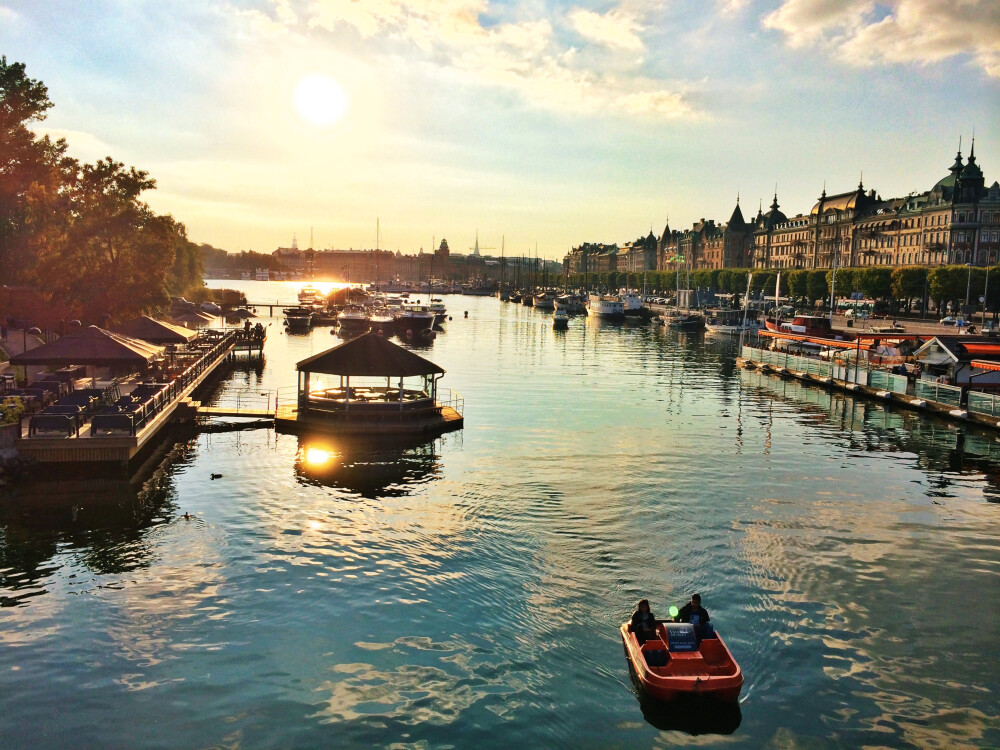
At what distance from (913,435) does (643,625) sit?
34611 millimetres

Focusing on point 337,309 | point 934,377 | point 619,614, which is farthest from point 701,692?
point 337,309

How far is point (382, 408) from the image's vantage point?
130 ft

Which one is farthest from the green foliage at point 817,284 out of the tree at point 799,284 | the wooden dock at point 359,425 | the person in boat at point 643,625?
the person in boat at point 643,625

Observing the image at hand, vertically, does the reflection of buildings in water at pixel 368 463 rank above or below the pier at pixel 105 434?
below

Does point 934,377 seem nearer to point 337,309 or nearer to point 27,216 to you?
point 27,216

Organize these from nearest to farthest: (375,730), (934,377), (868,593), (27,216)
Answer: (375,730) < (868,593) < (27,216) < (934,377)

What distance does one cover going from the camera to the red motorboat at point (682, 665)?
1570 centimetres

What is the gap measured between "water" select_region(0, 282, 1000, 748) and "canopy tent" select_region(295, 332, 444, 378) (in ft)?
13.2

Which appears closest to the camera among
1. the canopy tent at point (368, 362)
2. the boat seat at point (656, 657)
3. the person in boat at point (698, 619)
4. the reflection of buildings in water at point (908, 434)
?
the boat seat at point (656, 657)

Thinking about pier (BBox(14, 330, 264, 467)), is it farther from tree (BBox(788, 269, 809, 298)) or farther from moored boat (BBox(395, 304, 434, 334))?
tree (BBox(788, 269, 809, 298))

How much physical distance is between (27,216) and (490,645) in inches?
1776

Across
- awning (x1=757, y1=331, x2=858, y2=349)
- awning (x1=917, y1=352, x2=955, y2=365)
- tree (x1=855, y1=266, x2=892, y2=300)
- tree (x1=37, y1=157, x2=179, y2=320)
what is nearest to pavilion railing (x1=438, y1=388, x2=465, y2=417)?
tree (x1=37, y1=157, x2=179, y2=320)

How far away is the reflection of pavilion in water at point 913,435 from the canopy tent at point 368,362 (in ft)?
76.6

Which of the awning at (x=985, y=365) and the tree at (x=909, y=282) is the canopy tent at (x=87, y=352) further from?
the tree at (x=909, y=282)
